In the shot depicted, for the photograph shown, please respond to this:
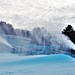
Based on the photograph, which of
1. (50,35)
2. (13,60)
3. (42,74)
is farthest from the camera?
(50,35)

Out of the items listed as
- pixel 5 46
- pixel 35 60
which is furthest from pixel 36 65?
pixel 5 46

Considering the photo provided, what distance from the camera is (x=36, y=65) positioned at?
5.56 m

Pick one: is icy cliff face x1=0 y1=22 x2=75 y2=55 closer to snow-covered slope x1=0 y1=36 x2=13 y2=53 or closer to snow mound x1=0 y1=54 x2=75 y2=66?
snow-covered slope x1=0 y1=36 x2=13 y2=53

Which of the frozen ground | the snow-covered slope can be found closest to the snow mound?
the frozen ground

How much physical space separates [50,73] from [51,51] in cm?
186

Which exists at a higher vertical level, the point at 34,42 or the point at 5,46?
the point at 34,42

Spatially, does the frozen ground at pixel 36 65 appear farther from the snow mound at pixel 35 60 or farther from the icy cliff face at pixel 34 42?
the icy cliff face at pixel 34 42

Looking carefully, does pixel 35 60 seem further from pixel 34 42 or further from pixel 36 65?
pixel 34 42

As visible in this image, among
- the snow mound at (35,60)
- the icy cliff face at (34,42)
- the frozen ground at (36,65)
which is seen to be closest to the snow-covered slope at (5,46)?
the icy cliff face at (34,42)

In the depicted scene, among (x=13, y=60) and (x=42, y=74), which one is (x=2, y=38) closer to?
(x=13, y=60)

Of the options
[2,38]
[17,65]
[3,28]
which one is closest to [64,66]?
[17,65]

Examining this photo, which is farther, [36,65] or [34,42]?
[34,42]

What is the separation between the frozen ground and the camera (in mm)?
5039

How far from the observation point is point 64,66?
5367mm
